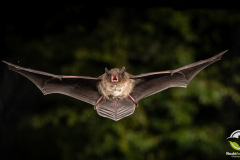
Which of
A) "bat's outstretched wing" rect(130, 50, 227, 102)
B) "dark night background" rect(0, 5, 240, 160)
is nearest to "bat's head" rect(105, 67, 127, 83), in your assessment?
"bat's outstretched wing" rect(130, 50, 227, 102)

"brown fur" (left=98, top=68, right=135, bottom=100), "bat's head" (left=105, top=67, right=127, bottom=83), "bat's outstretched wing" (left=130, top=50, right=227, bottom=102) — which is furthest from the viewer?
"bat's outstretched wing" (left=130, top=50, right=227, bottom=102)

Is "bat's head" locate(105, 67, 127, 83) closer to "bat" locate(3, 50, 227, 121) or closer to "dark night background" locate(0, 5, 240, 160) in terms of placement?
"bat" locate(3, 50, 227, 121)

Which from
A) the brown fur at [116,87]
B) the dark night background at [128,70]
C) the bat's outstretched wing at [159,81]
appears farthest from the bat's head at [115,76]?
the dark night background at [128,70]

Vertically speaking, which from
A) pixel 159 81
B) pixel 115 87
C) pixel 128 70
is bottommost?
pixel 115 87

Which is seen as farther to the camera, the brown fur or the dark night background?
the dark night background

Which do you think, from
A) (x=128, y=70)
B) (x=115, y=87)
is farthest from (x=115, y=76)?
(x=128, y=70)

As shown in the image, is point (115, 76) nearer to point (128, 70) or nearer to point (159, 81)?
point (159, 81)

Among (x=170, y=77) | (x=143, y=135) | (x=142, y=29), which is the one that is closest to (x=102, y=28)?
(x=142, y=29)
